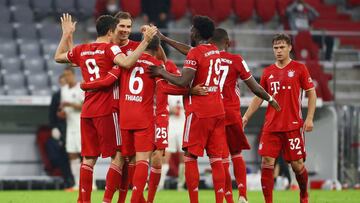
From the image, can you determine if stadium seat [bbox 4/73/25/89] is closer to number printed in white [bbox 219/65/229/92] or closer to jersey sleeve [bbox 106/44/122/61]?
number printed in white [bbox 219/65/229/92]

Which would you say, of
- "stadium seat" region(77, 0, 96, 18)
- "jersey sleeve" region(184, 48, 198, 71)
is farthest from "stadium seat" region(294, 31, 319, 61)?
"jersey sleeve" region(184, 48, 198, 71)

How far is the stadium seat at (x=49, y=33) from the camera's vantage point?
989 inches

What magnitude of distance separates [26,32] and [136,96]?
1261 cm

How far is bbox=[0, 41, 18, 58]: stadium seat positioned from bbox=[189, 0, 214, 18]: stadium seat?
4535 millimetres

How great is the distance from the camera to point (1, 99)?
2200 cm

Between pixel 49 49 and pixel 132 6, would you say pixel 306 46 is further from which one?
pixel 49 49

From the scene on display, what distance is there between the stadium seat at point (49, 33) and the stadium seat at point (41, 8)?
2.19 feet

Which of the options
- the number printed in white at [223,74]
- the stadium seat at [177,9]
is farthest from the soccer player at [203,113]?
the stadium seat at [177,9]

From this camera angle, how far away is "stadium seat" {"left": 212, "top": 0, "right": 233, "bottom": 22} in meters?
26.9

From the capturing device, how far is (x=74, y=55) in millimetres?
13273

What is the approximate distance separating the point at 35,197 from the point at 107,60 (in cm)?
573

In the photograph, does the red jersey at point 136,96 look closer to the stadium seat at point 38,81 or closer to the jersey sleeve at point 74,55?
the jersey sleeve at point 74,55

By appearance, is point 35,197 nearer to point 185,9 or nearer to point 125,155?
point 125,155

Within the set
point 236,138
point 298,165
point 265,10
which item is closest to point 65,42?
point 236,138
